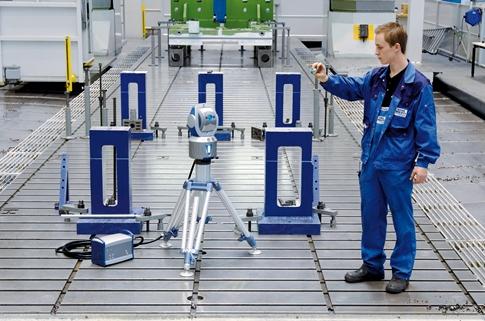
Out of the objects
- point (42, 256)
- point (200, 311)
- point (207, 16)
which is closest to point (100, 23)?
point (207, 16)

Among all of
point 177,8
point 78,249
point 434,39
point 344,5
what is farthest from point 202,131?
point 434,39

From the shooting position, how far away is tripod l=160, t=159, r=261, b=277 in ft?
18.9

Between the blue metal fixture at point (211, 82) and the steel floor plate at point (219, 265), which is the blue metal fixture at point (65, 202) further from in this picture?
the blue metal fixture at point (211, 82)

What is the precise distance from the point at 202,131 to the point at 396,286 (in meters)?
1.72

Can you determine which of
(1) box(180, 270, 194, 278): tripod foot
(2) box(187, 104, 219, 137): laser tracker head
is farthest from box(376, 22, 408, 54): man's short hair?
(1) box(180, 270, 194, 278): tripod foot

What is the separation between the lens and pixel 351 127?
36.6 feet

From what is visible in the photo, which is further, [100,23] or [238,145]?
[100,23]

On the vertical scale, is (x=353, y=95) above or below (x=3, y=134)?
above

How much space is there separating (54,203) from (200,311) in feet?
9.20

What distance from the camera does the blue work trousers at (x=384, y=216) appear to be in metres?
5.22

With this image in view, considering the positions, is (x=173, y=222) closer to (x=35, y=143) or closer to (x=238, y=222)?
(x=238, y=222)

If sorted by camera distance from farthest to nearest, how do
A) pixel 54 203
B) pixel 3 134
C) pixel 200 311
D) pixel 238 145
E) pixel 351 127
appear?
pixel 3 134, pixel 351 127, pixel 238 145, pixel 54 203, pixel 200 311

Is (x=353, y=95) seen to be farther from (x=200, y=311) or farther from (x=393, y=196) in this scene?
(x=200, y=311)

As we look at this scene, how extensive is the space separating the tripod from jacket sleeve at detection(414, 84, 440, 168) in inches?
60.5
